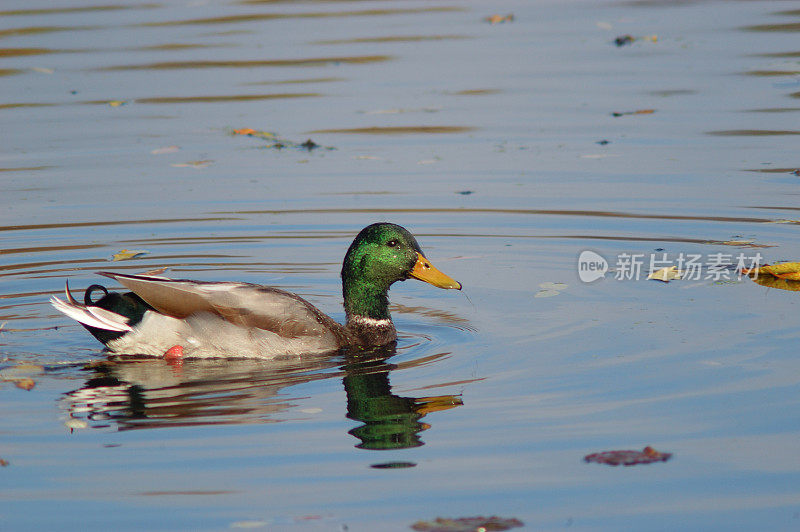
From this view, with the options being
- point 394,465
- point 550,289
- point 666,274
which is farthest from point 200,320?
point 666,274

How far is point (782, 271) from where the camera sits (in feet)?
31.0

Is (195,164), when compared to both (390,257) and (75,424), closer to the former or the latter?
(390,257)

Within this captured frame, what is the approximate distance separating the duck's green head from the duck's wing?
2.12ft

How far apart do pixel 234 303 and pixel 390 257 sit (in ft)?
4.03

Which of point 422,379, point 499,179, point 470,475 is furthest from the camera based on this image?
point 499,179

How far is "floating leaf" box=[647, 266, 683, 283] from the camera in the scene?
9656mm

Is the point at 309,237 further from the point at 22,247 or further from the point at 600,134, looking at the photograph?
the point at 600,134

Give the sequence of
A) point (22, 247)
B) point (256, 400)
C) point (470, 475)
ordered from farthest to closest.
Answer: point (22, 247)
point (256, 400)
point (470, 475)

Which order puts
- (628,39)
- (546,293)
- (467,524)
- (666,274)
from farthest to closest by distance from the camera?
(628,39)
(666,274)
(546,293)
(467,524)

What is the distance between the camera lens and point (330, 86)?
17.4 metres

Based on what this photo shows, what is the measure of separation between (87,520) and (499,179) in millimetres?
8326

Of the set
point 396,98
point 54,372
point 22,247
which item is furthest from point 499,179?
point 54,372

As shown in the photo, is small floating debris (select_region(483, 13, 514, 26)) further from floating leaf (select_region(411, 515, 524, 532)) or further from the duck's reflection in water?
floating leaf (select_region(411, 515, 524, 532))

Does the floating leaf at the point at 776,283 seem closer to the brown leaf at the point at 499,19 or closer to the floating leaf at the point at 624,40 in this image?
the floating leaf at the point at 624,40
